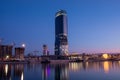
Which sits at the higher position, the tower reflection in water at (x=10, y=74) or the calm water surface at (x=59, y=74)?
the tower reflection in water at (x=10, y=74)

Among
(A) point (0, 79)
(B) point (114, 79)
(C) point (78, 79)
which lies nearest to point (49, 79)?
(C) point (78, 79)

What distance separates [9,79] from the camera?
4612 cm

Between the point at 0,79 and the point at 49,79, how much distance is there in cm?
1127

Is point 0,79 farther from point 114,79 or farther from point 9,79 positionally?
point 114,79

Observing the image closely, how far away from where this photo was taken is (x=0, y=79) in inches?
1745

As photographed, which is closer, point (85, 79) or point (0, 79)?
point (0, 79)

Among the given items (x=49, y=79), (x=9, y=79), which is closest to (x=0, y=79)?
(x=9, y=79)

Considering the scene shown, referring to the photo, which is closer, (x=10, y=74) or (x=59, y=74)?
(x=10, y=74)

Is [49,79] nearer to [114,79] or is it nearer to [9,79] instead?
[9,79]

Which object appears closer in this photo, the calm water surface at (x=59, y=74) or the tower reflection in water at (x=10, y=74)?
the tower reflection in water at (x=10, y=74)

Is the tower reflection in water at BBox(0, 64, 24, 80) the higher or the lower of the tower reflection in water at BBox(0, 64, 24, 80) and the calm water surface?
the higher

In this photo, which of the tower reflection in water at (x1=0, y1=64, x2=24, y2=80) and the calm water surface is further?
the calm water surface

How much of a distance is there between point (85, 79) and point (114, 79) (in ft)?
21.2

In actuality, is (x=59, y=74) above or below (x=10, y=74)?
below
